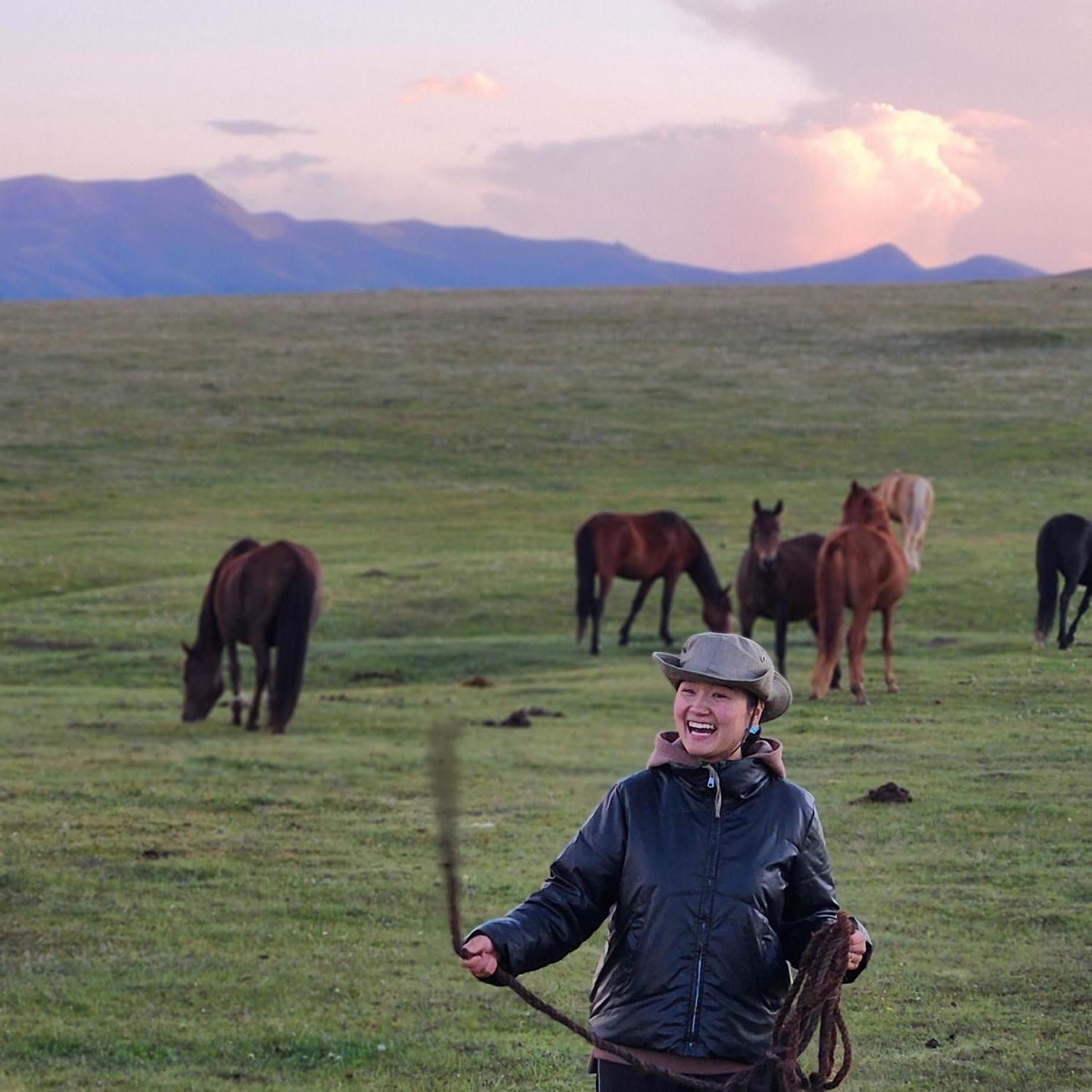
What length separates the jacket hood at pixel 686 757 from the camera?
14.6ft

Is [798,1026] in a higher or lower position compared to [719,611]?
higher

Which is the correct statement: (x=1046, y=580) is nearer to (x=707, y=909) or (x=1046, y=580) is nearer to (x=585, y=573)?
(x=585, y=573)

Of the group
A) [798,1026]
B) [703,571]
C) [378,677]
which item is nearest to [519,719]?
[378,677]

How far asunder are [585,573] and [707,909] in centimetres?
1908

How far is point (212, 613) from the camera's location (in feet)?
60.9

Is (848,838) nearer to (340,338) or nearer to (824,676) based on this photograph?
(824,676)

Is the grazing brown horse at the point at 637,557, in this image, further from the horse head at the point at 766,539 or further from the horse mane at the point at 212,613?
the horse mane at the point at 212,613

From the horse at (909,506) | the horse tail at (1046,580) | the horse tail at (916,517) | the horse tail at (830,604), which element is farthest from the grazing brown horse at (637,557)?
the horse tail at (830,604)

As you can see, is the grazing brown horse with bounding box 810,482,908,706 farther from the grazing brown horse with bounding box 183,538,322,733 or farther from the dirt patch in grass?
the dirt patch in grass

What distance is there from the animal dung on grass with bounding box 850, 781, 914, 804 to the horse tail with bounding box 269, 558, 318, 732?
683 centimetres

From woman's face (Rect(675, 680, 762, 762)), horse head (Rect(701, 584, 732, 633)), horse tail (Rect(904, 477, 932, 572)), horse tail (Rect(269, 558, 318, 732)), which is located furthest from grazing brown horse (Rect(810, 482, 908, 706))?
woman's face (Rect(675, 680, 762, 762))

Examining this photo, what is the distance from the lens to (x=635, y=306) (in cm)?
7938

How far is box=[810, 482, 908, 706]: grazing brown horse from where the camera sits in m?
16.8

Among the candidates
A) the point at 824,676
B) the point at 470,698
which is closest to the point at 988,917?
the point at 824,676
